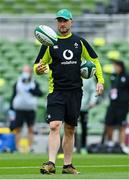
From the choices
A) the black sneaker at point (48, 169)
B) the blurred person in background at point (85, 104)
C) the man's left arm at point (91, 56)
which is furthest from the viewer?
the blurred person in background at point (85, 104)

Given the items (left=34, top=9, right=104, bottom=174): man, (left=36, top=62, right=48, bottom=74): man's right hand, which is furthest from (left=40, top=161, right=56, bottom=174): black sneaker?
(left=36, top=62, right=48, bottom=74): man's right hand

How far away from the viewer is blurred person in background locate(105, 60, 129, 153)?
20.7 m

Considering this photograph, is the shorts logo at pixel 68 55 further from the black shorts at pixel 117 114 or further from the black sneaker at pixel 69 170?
the black shorts at pixel 117 114

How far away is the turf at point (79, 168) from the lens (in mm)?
10906

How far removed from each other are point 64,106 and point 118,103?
8.91 metres

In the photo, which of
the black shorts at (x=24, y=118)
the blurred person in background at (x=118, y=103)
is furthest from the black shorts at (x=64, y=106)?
the black shorts at (x=24, y=118)

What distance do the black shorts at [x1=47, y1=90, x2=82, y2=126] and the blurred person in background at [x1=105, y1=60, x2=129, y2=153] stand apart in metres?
8.64

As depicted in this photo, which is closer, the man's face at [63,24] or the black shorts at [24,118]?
the man's face at [63,24]

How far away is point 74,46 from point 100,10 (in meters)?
14.8

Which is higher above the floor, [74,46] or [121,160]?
[74,46]

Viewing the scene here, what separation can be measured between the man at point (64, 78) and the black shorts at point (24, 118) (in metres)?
9.05

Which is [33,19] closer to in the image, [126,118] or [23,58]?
[23,58]

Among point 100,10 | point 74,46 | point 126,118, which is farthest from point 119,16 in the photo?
point 74,46

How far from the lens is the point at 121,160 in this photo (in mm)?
15445
